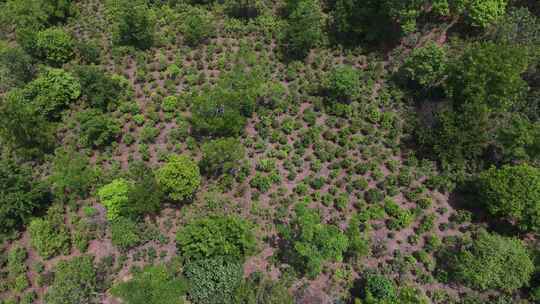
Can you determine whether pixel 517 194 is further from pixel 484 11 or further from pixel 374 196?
pixel 484 11

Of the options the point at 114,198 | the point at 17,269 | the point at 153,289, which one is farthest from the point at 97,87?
the point at 153,289

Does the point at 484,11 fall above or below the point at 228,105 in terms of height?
above

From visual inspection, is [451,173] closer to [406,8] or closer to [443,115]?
[443,115]

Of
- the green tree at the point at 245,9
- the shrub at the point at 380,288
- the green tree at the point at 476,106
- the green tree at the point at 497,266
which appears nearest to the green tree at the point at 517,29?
the green tree at the point at 476,106

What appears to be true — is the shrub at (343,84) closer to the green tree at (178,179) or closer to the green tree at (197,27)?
the green tree at (178,179)

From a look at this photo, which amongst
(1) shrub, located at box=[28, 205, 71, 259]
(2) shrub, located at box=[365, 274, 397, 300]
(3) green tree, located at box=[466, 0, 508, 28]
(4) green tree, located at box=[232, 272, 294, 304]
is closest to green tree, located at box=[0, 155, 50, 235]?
(1) shrub, located at box=[28, 205, 71, 259]

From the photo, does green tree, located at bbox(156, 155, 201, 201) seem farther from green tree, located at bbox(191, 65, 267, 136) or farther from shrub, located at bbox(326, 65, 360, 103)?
shrub, located at bbox(326, 65, 360, 103)

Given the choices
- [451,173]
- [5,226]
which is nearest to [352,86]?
[451,173]
